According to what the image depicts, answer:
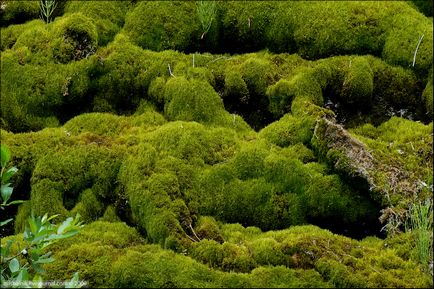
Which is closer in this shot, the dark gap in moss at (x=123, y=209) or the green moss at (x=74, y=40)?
the dark gap in moss at (x=123, y=209)

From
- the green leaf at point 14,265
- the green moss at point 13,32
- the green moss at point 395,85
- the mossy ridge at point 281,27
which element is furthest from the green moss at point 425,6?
the green leaf at point 14,265

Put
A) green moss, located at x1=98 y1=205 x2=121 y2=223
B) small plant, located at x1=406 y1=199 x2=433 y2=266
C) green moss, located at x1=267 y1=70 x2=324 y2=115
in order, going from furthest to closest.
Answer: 1. green moss, located at x1=267 y1=70 x2=324 y2=115
2. green moss, located at x1=98 y1=205 x2=121 y2=223
3. small plant, located at x1=406 y1=199 x2=433 y2=266

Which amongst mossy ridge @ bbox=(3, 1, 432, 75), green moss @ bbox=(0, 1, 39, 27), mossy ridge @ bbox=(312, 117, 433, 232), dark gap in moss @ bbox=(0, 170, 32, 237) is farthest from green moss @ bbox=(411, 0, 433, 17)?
dark gap in moss @ bbox=(0, 170, 32, 237)

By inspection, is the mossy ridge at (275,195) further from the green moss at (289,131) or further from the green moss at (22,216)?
the green moss at (22,216)

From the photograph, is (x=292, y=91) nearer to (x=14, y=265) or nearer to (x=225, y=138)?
(x=225, y=138)

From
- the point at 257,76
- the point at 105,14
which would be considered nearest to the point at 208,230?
the point at 257,76

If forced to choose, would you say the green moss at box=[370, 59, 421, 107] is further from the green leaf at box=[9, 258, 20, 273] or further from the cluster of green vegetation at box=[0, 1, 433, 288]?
the green leaf at box=[9, 258, 20, 273]
